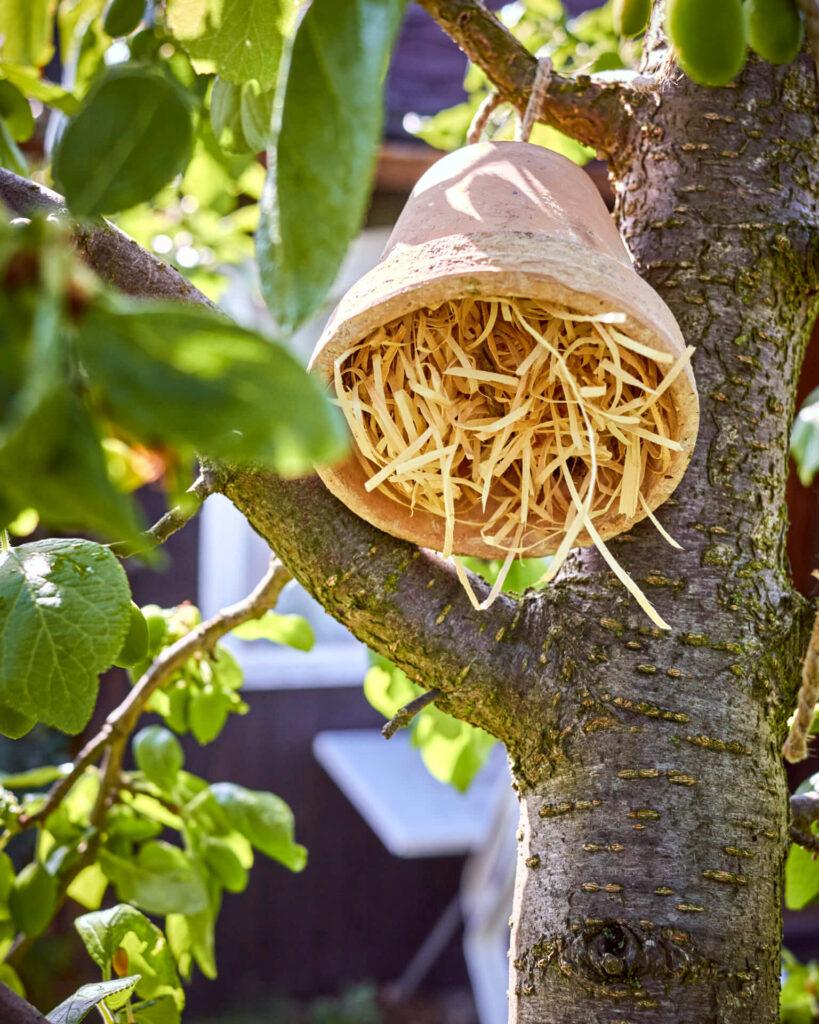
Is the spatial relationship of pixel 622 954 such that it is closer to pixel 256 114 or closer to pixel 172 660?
pixel 172 660

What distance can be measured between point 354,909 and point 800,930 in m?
1.40

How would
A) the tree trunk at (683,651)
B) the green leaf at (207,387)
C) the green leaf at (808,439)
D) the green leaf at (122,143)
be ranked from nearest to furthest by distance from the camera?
1. the green leaf at (207,387)
2. the green leaf at (122,143)
3. the tree trunk at (683,651)
4. the green leaf at (808,439)

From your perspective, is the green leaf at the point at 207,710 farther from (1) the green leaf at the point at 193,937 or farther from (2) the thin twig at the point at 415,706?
(2) the thin twig at the point at 415,706

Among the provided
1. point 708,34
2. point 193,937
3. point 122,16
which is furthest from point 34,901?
point 708,34

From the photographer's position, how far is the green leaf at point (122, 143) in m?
0.31

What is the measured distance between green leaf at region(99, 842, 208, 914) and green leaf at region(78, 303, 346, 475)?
74cm

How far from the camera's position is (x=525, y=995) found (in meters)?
0.62

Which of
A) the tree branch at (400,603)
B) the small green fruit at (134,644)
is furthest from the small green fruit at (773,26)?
the small green fruit at (134,644)

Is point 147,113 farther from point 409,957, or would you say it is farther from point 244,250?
point 409,957

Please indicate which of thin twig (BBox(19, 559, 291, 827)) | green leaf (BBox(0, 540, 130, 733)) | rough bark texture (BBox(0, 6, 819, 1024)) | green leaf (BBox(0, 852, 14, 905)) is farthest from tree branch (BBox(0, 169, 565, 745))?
green leaf (BBox(0, 852, 14, 905))

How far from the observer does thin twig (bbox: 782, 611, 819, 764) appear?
604mm

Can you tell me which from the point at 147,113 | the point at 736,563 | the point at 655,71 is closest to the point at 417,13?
the point at 655,71

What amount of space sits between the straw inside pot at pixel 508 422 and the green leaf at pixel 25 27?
23 centimetres

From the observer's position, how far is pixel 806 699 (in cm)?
62
